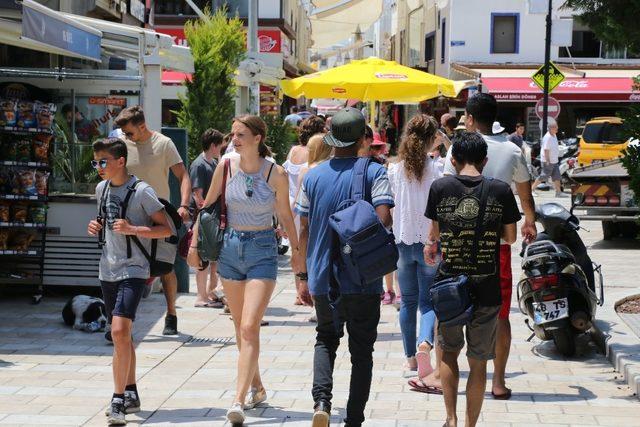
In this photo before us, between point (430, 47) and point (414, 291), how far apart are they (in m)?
41.2

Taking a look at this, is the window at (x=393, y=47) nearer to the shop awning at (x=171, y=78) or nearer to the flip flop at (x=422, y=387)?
the shop awning at (x=171, y=78)

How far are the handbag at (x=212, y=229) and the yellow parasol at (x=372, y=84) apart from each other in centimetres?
1054

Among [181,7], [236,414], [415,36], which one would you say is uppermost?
[181,7]

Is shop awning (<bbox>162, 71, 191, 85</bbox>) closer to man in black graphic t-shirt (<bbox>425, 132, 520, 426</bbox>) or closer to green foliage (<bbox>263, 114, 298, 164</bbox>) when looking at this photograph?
green foliage (<bbox>263, 114, 298, 164</bbox>)

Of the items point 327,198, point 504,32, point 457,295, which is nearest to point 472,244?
point 457,295

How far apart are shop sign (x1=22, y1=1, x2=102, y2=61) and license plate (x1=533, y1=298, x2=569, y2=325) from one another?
4503 millimetres

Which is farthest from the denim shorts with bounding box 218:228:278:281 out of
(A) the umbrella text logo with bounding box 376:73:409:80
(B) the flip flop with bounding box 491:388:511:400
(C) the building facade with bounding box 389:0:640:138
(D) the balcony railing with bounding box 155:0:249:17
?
(D) the balcony railing with bounding box 155:0:249:17

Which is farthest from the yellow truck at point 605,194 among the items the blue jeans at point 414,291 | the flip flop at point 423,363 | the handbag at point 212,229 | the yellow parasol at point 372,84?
the handbag at point 212,229

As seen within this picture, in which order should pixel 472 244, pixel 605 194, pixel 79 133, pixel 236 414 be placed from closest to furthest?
pixel 472 244 → pixel 236 414 → pixel 79 133 → pixel 605 194

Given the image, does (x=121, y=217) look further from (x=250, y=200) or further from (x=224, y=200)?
(x=250, y=200)

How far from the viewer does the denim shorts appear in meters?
6.79

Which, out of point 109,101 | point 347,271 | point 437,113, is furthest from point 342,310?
point 437,113

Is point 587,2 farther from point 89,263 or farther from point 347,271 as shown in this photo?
point 89,263

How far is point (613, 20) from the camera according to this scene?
8.38 meters
